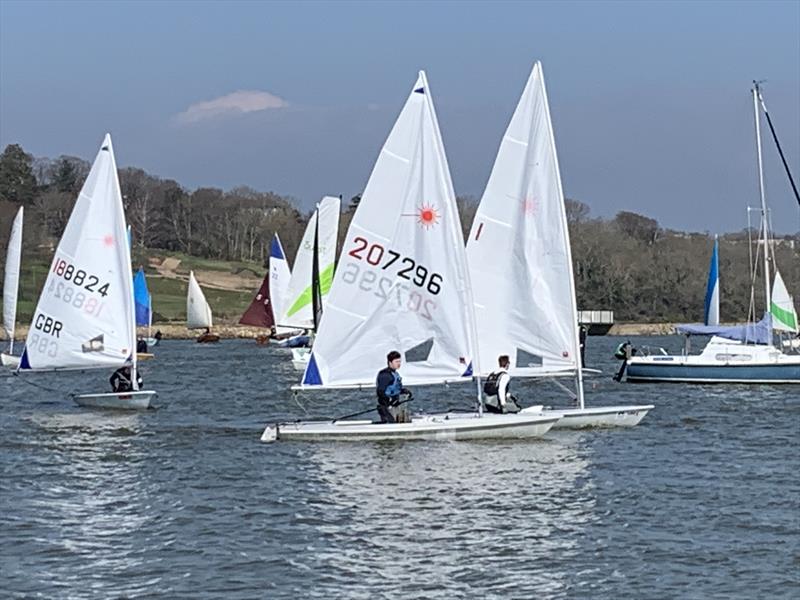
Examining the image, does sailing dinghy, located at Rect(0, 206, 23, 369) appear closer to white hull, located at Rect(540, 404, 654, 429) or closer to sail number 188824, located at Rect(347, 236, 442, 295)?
sail number 188824, located at Rect(347, 236, 442, 295)

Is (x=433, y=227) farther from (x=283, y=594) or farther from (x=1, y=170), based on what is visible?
(x=1, y=170)

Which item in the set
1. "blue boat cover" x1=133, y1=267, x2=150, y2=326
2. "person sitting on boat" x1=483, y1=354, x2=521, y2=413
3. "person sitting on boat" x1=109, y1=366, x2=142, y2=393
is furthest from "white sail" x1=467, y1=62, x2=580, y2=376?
"blue boat cover" x1=133, y1=267, x2=150, y2=326

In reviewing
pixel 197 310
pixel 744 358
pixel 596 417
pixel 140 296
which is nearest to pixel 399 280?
pixel 596 417

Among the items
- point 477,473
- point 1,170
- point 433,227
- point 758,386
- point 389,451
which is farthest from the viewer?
point 1,170

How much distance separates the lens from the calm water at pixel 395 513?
13.6 metres

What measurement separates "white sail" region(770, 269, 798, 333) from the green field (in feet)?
200

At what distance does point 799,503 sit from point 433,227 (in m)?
7.43

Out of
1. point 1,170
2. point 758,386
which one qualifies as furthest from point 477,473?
point 1,170

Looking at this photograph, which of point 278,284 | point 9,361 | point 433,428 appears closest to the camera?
point 433,428

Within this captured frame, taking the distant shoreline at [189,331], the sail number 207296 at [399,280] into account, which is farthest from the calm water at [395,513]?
the distant shoreline at [189,331]

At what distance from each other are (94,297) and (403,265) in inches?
332

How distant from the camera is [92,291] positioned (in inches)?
1121

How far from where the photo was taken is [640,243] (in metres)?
148

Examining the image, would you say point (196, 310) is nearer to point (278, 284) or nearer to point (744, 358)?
point (278, 284)
